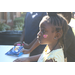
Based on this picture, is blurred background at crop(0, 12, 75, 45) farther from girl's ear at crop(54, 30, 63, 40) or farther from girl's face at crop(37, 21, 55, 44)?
girl's ear at crop(54, 30, 63, 40)

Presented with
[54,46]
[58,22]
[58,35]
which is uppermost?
[58,22]

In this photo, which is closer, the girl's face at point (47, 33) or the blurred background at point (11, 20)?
the girl's face at point (47, 33)

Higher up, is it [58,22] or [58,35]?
[58,22]

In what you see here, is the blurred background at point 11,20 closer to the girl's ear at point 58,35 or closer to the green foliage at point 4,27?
the green foliage at point 4,27

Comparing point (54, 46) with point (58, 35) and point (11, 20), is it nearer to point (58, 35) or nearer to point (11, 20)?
point (58, 35)

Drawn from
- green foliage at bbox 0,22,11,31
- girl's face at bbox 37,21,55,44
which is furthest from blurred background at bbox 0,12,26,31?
girl's face at bbox 37,21,55,44

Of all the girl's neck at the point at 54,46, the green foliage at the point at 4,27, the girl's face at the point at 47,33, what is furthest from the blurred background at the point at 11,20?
the girl's neck at the point at 54,46

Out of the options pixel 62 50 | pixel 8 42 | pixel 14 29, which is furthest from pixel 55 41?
pixel 8 42

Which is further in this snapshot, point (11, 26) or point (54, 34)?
point (11, 26)

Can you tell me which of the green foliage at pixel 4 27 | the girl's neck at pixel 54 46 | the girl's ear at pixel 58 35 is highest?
the green foliage at pixel 4 27

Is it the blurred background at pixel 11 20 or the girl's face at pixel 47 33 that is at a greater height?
the blurred background at pixel 11 20

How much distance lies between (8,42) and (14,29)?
239 mm

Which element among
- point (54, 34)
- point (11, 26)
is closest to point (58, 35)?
point (54, 34)
